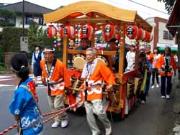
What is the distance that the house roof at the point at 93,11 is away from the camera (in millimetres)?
9578

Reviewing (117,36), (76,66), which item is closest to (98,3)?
(117,36)

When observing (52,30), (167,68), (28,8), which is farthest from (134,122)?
(28,8)

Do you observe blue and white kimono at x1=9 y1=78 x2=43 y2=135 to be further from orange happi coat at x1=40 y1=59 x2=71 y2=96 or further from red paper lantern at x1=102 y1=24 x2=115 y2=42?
red paper lantern at x1=102 y1=24 x2=115 y2=42

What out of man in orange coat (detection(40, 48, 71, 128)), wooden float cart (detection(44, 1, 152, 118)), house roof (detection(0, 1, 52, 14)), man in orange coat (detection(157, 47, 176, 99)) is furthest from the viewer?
house roof (detection(0, 1, 52, 14))

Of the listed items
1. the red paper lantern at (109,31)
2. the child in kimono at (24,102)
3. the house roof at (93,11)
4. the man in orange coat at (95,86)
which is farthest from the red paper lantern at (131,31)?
the child in kimono at (24,102)

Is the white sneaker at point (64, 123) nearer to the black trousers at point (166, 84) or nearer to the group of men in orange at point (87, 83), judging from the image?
the group of men in orange at point (87, 83)

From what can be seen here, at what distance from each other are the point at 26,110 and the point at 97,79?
334 centimetres

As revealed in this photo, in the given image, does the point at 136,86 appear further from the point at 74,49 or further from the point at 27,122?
the point at 27,122

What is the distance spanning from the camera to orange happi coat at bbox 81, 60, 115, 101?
8422mm

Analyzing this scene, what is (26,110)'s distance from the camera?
533 cm

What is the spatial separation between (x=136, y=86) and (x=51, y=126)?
11.3ft

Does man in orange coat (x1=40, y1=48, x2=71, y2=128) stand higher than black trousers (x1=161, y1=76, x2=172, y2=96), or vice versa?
man in orange coat (x1=40, y1=48, x2=71, y2=128)

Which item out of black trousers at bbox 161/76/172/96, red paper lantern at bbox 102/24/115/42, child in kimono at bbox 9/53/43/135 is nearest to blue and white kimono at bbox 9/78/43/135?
child in kimono at bbox 9/53/43/135

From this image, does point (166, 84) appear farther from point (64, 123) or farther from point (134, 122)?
point (64, 123)
